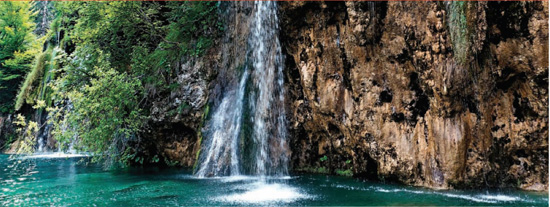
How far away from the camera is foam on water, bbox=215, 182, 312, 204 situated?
625cm

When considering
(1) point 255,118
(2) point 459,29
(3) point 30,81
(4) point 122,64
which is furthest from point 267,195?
(3) point 30,81

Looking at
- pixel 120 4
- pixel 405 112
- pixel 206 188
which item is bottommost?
pixel 206 188

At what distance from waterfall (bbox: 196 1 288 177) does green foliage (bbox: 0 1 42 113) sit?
70.4ft

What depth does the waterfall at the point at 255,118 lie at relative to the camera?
32.5 ft

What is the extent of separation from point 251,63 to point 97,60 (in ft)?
20.5

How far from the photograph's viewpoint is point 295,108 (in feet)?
34.9

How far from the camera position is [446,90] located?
7.07m

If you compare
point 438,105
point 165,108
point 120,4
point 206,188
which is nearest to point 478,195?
point 438,105

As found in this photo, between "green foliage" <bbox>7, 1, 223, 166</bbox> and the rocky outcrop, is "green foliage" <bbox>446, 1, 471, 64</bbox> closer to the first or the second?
the rocky outcrop

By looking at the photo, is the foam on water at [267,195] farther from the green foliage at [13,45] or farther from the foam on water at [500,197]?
the green foliage at [13,45]

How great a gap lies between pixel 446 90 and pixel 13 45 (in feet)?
96.8

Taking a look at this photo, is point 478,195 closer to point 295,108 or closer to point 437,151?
Answer: point 437,151

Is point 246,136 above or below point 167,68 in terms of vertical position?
below

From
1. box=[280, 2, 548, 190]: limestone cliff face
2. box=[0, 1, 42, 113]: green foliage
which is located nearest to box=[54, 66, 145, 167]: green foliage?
box=[280, 2, 548, 190]: limestone cliff face
